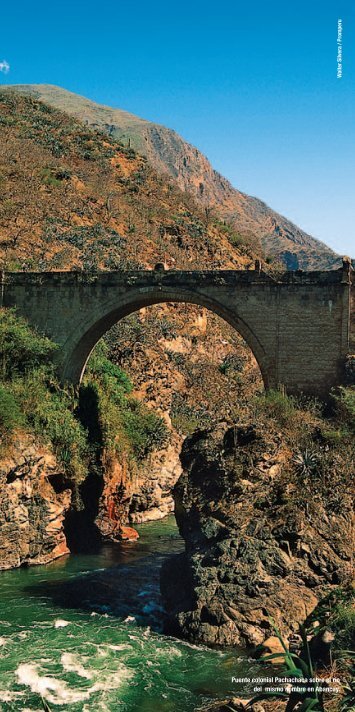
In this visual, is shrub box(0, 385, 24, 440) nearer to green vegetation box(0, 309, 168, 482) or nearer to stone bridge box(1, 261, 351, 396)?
green vegetation box(0, 309, 168, 482)

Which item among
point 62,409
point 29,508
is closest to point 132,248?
point 62,409

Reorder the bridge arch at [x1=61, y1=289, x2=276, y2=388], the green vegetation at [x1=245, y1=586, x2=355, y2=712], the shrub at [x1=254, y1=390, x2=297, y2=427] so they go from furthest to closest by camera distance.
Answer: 1. the bridge arch at [x1=61, y1=289, x2=276, y2=388]
2. the shrub at [x1=254, y1=390, x2=297, y2=427]
3. the green vegetation at [x1=245, y1=586, x2=355, y2=712]

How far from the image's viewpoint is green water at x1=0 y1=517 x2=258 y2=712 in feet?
40.9

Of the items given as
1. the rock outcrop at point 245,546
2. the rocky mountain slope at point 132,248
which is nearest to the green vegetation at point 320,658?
the rock outcrop at point 245,546

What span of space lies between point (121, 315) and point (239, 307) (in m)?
4.99

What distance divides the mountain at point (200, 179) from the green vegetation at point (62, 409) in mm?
54340

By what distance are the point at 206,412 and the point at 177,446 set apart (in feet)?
10.4

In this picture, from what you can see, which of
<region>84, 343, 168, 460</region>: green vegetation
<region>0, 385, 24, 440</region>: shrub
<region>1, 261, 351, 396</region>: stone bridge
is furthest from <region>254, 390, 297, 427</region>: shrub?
<region>84, 343, 168, 460</region>: green vegetation

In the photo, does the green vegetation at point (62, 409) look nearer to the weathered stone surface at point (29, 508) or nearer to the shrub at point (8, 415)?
the shrub at point (8, 415)

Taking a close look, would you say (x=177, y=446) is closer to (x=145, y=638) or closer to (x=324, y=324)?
(x=324, y=324)

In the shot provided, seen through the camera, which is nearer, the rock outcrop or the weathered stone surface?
the rock outcrop

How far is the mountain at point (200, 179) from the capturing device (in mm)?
83688

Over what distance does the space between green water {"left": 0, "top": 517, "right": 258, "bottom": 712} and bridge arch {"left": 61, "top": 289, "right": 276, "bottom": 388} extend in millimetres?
7272

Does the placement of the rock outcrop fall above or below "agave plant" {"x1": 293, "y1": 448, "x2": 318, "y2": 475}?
below
